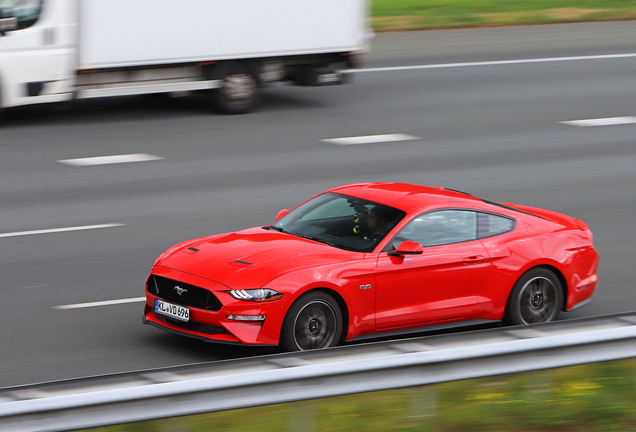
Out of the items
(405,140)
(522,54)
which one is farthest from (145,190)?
(522,54)

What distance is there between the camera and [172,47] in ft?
56.0

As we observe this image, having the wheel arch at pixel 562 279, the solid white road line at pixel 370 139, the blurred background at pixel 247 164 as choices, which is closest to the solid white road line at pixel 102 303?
the blurred background at pixel 247 164

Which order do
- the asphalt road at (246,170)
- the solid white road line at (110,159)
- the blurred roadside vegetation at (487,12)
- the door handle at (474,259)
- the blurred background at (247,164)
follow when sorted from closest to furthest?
the door handle at (474,259) → the asphalt road at (246,170) → the blurred background at (247,164) → the solid white road line at (110,159) → the blurred roadside vegetation at (487,12)

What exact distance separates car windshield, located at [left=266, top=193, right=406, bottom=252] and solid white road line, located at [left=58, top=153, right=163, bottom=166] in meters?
6.36

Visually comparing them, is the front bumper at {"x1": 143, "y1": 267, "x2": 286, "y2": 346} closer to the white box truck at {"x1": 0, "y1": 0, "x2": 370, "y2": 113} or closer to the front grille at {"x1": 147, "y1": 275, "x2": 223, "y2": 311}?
the front grille at {"x1": 147, "y1": 275, "x2": 223, "y2": 311}

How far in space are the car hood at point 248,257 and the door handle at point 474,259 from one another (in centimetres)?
101

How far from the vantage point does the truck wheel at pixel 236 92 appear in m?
17.7

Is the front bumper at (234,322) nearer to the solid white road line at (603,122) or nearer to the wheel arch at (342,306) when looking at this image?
the wheel arch at (342,306)

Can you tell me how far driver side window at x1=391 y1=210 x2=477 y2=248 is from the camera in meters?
8.45

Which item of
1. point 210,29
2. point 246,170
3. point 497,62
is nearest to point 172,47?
point 210,29

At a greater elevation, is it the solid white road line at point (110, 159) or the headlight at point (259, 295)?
the headlight at point (259, 295)

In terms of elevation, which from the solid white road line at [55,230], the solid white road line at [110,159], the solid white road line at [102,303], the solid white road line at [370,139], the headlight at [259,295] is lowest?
the solid white road line at [55,230]

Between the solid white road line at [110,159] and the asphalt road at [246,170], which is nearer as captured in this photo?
the asphalt road at [246,170]

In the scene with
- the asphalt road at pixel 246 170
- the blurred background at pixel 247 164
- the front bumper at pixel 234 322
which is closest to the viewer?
the front bumper at pixel 234 322
